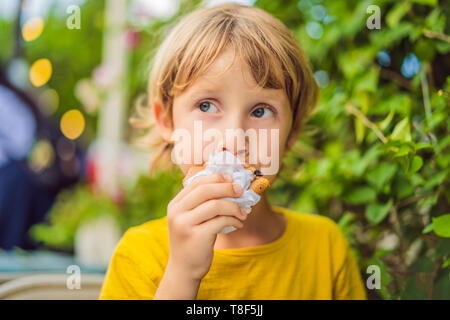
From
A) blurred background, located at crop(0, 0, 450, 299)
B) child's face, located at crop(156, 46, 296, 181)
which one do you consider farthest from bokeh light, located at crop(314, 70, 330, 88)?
child's face, located at crop(156, 46, 296, 181)

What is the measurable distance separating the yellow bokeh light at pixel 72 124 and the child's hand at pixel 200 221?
9.50ft

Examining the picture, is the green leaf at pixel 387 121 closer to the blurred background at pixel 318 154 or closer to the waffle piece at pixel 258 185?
the blurred background at pixel 318 154

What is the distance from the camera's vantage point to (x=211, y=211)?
696 mm

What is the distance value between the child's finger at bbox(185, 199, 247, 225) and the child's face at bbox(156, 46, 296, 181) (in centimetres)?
12

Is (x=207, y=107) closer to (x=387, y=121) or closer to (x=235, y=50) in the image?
(x=235, y=50)

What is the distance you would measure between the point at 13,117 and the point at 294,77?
263cm

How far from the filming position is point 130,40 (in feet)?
8.00

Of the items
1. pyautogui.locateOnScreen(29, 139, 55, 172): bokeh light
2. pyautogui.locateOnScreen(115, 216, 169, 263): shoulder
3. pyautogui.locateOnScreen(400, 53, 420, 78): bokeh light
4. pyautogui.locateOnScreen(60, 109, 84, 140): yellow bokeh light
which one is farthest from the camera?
pyautogui.locateOnScreen(60, 109, 84, 140): yellow bokeh light

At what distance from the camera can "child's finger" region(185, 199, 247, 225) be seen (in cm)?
70

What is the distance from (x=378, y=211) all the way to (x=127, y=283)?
0.60 meters

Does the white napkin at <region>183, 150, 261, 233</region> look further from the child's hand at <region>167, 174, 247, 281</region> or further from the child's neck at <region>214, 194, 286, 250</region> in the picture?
the child's neck at <region>214, 194, 286, 250</region>

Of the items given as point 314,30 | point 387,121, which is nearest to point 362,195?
point 387,121

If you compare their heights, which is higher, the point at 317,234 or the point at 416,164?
the point at 416,164
